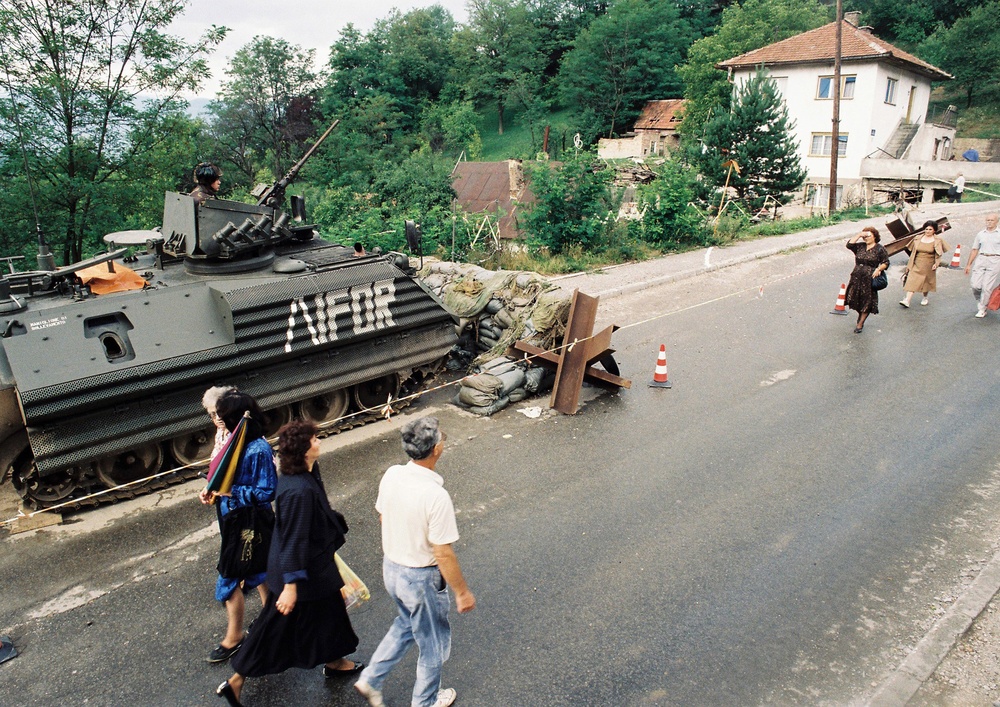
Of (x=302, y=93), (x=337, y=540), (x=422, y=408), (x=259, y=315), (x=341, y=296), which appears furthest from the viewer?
(x=302, y=93)

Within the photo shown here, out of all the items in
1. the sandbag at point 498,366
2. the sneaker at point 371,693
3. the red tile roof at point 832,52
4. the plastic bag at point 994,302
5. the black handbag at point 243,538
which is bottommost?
the sneaker at point 371,693

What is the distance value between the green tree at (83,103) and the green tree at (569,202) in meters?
7.21

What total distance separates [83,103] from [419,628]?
13821 millimetres

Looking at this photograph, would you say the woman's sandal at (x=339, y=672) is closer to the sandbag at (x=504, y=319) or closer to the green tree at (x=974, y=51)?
the sandbag at (x=504, y=319)

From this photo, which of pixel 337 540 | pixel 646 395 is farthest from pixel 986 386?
pixel 337 540

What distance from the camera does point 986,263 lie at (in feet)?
36.3

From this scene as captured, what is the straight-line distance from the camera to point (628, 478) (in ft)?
21.6

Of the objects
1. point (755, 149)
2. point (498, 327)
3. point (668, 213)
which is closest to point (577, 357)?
point (498, 327)

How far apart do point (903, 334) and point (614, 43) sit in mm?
50639

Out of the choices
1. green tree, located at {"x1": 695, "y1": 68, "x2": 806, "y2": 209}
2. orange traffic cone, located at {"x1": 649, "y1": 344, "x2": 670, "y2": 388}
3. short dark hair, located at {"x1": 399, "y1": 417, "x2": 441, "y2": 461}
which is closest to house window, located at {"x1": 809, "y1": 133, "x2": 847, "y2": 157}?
green tree, located at {"x1": 695, "y1": 68, "x2": 806, "y2": 209}

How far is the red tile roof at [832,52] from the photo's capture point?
108 ft

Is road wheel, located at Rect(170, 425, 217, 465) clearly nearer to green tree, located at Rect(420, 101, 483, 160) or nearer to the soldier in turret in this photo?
the soldier in turret

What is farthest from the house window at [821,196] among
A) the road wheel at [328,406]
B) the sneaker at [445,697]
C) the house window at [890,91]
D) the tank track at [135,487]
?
the sneaker at [445,697]

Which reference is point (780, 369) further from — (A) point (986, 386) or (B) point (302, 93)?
(B) point (302, 93)
